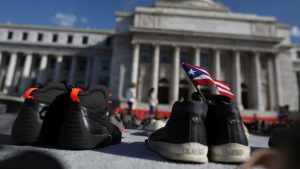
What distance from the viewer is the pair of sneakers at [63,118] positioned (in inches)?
86.0

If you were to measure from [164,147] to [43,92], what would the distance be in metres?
1.77

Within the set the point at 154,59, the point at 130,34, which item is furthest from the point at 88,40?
the point at 154,59

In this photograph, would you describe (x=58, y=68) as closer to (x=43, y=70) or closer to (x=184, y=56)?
(x=43, y=70)

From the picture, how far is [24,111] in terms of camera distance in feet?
7.67

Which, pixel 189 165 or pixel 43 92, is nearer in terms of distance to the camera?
pixel 189 165

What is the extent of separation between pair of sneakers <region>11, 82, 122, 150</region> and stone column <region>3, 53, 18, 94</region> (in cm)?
3550

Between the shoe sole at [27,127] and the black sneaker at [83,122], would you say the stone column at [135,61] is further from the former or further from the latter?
the shoe sole at [27,127]

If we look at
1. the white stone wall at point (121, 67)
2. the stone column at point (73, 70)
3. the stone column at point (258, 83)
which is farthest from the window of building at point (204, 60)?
the stone column at point (73, 70)

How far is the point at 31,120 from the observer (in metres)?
2.29

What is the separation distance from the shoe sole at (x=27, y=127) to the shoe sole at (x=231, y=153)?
2.19 metres

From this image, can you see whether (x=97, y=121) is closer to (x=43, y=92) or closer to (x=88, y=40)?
(x=43, y=92)

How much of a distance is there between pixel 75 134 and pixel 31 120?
0.62 m

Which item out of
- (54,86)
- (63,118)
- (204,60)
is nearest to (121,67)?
(204,60)

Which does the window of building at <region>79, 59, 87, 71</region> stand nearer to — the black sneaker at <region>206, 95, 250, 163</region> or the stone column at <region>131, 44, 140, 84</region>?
the stone column at <region>131, 44, 140, 84</region>
